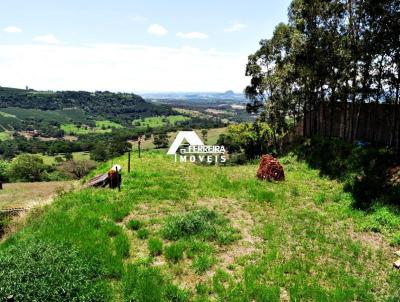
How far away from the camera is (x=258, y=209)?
18.1m

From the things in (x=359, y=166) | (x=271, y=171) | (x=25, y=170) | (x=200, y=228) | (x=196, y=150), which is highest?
(x=359, y=166)

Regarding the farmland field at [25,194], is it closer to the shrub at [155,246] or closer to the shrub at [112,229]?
the shrub at [112,229]

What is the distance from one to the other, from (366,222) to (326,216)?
67.8 inches

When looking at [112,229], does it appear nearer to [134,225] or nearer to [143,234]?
[134,225]

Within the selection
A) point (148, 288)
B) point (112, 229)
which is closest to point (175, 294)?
point (148, 288)

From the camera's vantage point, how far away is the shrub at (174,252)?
41.7 feet

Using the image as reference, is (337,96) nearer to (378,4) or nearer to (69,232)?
(378,4)

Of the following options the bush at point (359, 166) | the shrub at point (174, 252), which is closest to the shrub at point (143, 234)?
the shrub at point (174, 252)

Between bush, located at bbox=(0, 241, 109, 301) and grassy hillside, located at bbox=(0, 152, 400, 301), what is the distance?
0.03m

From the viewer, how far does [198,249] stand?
1331cm

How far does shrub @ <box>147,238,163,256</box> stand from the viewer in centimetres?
1314

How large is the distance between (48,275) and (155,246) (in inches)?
154

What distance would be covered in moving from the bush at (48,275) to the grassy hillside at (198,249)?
0.10 ft

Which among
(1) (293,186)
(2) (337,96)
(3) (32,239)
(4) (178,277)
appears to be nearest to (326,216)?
(1) (293,186)
